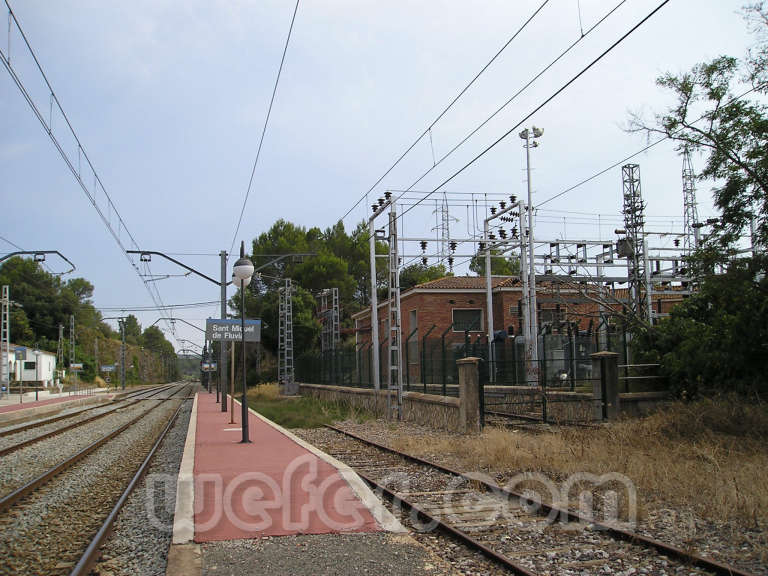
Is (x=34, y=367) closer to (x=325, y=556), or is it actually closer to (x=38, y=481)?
(x=38, y=481)

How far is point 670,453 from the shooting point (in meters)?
11.6

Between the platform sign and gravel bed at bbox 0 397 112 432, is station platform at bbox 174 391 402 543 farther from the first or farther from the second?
gravel bed at bbox 0 397 112 432

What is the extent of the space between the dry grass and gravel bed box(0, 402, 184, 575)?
5.79m

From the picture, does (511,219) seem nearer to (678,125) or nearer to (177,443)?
(678,125)

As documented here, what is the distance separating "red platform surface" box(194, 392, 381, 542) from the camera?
7191 millimetres

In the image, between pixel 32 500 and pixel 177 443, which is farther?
pixel 177 443

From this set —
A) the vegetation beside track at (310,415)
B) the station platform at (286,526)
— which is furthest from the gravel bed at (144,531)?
the vegetation beside track at (310,415)

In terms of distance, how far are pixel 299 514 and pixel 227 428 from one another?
12392 millimetres

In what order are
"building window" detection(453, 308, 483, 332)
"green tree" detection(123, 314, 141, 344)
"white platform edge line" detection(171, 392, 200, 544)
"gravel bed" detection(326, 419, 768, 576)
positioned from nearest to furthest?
"gravel bed" detection(326, 419, 768, 576) < "white platform edge line" detection(171, 392, 200, 544) < "building window" detection(453, 308, 483, 332) < "green tree" detection(123, 314, 141, 344)

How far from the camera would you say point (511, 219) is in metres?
29.8

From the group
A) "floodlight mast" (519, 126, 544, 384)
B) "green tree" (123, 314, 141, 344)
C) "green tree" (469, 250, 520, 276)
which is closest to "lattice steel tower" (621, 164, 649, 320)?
"floodlight mast" (519, 126, 544, 384)

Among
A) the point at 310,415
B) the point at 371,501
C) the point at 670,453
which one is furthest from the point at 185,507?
the point at 310,415

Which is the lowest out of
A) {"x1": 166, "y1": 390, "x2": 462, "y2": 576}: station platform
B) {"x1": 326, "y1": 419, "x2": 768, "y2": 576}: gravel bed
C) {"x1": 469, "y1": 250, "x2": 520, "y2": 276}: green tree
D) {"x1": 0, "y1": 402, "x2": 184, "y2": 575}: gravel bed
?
{"x1": 0, "y1": 402, "x2": 184, "y2": 575}: gravel bed

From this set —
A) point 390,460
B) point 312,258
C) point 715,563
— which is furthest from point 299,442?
point 312,258
